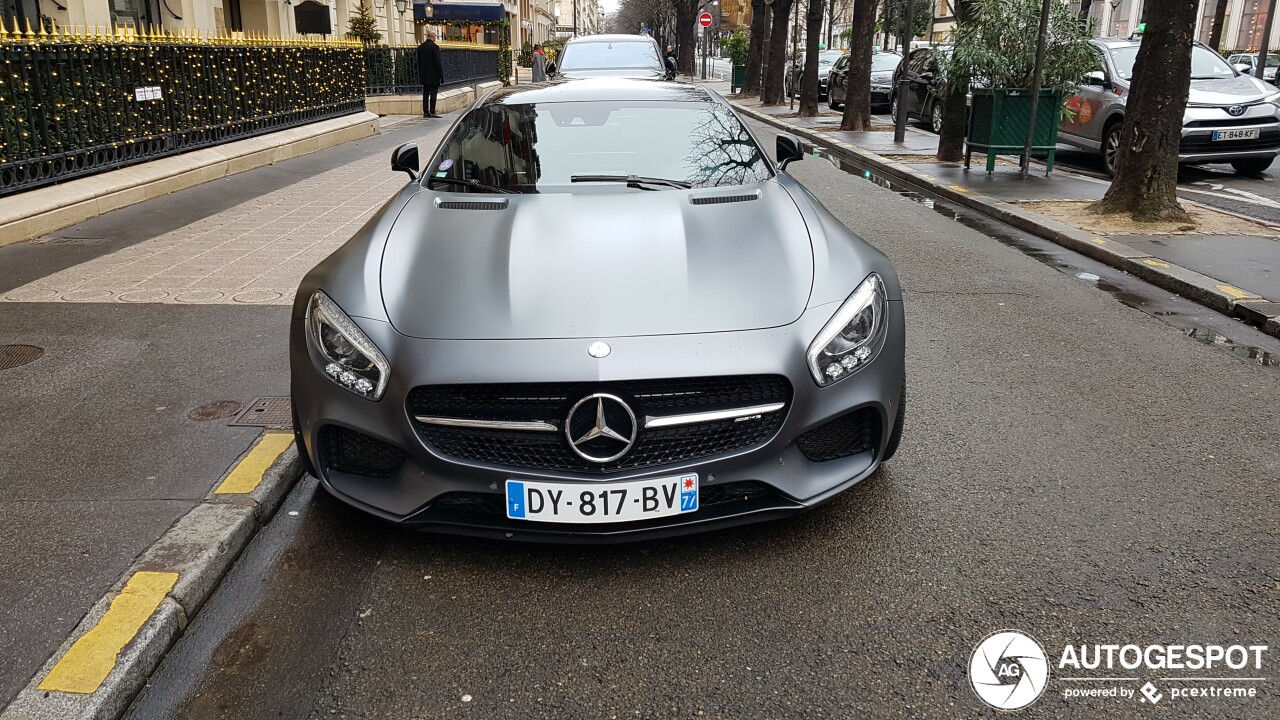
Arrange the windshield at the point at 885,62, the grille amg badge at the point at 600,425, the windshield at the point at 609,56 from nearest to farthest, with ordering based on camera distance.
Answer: the grille amg badge at the point at 600,425 → the windshield at the point at 609,56 → the windshield at the point at 885,62

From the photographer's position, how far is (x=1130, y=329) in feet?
20.5

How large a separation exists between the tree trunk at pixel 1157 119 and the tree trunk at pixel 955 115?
455 cm

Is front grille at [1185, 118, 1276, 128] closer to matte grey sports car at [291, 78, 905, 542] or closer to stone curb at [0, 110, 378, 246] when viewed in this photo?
matte grey sports car at [291, 78, 905, 542]

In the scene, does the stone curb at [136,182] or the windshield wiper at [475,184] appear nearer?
the windshield wiper at [475,184]

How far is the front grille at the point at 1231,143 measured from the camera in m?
12.7

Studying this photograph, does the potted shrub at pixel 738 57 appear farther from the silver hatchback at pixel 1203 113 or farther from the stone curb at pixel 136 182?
the stone curb at pixel 136 182

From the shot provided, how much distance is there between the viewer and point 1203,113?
12734 mm

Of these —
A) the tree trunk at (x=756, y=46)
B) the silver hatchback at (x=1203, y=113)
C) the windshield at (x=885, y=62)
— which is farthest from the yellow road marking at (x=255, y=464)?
the tree trunk at (x=756, y=46)

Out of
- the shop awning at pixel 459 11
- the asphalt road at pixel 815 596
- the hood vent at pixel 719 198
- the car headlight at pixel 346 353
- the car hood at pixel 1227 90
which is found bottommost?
the asphalt road at pixel 815 596

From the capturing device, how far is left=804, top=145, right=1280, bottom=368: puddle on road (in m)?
5.87

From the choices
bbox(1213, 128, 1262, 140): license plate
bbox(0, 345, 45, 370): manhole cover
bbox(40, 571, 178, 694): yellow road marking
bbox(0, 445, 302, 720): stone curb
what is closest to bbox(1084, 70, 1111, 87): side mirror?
bbox(1213, 128, 1262, 140): license plate

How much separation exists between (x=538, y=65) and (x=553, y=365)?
118 feet

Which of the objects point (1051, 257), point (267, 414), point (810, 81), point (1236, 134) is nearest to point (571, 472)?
point (267, 414)

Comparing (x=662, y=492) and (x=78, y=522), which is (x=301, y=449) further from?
(x=662, y=492)
